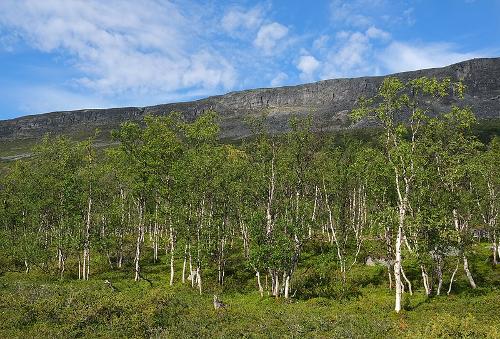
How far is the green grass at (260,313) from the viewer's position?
22.6 metres

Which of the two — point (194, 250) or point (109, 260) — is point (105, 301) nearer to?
point (194, 250)

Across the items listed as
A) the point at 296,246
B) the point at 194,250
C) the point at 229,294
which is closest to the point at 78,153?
the point at 194,250

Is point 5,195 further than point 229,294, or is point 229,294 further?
point 5,195

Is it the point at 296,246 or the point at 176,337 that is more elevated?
A: the point at 296,246

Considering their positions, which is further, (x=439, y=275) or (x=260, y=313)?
(x=439, y=275)

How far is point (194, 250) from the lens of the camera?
136ft

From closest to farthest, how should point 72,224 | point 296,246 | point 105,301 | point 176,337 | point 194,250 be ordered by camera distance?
point 176,337
point 105,301
point 296,246
point 194,250
point 72,224

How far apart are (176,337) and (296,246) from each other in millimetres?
18556

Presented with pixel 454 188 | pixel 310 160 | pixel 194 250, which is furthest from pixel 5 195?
pixel 454 188

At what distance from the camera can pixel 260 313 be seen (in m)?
30.8

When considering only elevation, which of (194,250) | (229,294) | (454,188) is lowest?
(229,294)

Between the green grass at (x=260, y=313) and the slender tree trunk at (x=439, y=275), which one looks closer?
the green grass at (x=260, y=313)

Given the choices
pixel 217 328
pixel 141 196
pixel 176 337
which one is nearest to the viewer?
pixel 176 337

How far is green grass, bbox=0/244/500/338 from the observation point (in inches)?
891
